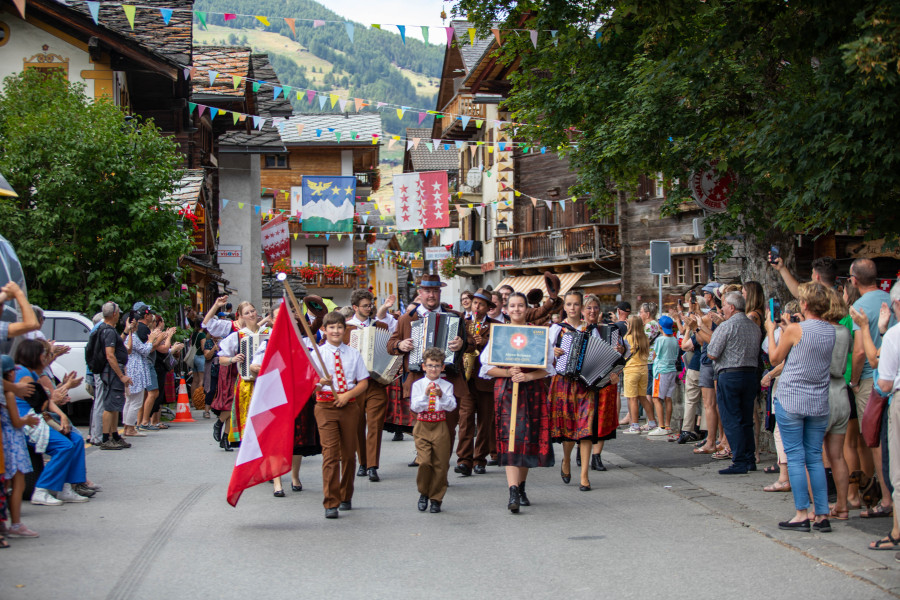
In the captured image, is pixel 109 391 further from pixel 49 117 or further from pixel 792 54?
pixel 792 54

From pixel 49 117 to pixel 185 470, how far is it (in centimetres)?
1017

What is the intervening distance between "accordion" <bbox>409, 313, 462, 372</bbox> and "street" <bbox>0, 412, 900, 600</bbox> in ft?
4.85

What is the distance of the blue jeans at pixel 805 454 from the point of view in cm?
729

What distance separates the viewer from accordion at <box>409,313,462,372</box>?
31.8 ft

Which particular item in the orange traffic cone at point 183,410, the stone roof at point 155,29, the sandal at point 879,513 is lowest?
the orange traffic cone at point 183,410

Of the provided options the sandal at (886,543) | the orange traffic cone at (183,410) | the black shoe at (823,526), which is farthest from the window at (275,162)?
the sandal at (886,543)

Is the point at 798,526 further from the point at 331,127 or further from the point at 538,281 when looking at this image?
the point at 331,127

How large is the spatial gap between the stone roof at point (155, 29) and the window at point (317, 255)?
3098 cm

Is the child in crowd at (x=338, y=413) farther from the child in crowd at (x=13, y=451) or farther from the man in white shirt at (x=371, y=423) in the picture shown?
the child in crowd at (x=13, y=451)

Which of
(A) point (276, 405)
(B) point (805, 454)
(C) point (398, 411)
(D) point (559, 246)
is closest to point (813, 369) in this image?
(B) point (805, 454)

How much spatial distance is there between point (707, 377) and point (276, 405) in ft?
19.5

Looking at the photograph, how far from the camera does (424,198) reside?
31.9 metres

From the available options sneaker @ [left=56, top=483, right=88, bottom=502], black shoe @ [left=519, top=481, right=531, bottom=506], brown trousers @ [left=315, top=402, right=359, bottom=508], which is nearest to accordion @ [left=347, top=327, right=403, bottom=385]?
brown trousers @ [left=315, top=402, right=359, bottom=508]

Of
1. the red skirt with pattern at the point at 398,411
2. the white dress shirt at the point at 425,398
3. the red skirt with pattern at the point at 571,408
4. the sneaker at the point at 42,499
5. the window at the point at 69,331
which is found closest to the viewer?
the white dress shirt at the point at 425,398
